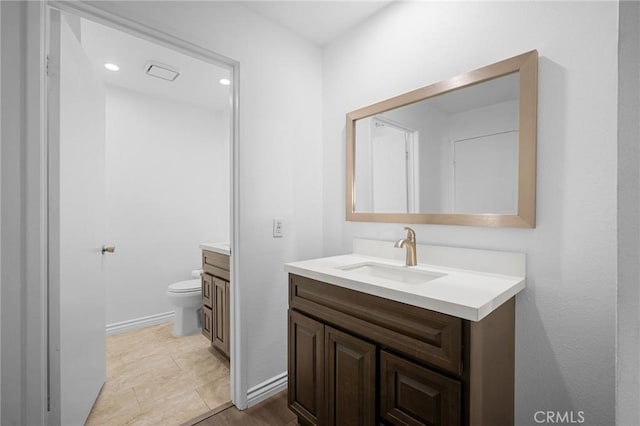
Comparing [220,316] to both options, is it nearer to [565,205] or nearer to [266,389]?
[266,389]

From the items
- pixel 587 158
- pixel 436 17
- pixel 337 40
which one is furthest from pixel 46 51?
pixel 587 158

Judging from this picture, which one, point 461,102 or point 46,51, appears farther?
point 461,102

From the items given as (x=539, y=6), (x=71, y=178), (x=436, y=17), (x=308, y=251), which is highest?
(x=436, y=17)

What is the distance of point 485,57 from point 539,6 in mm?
237

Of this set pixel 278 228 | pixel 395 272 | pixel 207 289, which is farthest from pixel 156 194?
pixel 395 272

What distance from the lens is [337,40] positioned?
2000mm

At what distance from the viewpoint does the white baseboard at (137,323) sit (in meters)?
2.69

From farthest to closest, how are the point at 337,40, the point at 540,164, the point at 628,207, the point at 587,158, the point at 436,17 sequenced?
the point at 337,40 < the point at 436,17 < the point at 540,164 < the point at 587,158 < the point at 628,207

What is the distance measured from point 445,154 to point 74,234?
188cm

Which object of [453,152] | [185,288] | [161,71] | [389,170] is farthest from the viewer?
[185,288]

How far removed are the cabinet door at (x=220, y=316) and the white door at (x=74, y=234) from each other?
2.29 ft

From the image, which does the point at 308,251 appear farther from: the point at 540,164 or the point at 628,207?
the point at 628,207

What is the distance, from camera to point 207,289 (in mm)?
2326

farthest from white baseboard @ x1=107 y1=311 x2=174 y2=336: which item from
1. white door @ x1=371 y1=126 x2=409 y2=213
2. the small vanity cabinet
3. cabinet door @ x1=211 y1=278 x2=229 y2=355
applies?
white door @ x1=371 y1=126 x2=409 y2=213
